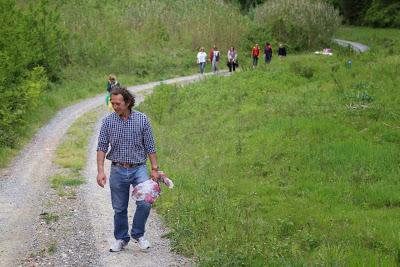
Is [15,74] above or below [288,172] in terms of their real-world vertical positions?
above

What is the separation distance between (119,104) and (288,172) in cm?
509

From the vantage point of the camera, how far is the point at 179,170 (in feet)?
38.2

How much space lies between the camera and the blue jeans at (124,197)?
22.7ft

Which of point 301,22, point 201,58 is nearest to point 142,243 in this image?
point 201,58

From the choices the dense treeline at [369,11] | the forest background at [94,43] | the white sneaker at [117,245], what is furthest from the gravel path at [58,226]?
the dense treeline at [369,11]

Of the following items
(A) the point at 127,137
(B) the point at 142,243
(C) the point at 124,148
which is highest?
(A) the point at 127,137

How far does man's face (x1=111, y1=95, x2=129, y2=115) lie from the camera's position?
6707 millimetres

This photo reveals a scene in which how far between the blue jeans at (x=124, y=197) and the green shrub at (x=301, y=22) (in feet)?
127

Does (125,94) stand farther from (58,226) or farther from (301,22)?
(301,22)

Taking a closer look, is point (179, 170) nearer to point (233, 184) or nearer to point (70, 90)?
point (233, 184)

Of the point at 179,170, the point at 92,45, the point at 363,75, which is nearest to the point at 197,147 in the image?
the point at 179,170

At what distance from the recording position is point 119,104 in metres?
6.75

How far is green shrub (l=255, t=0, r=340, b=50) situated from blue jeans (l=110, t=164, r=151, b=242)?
38.6 metres

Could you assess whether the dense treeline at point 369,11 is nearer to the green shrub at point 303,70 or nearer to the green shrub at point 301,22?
the green shrub at point 301,22
